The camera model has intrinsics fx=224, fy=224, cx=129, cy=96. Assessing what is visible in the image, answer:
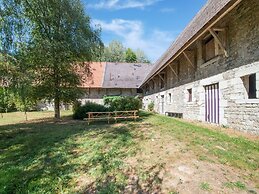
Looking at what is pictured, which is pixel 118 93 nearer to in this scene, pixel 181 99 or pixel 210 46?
pixel 181 99

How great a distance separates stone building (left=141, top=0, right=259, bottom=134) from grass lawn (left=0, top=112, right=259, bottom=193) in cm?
146

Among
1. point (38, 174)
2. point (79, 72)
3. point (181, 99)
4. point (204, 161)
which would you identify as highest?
point (79, 72)

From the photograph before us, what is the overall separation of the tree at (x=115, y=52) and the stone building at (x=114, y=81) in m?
17.3

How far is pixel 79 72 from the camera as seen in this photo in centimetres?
1551

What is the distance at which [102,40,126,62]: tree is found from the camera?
A: 173 feet

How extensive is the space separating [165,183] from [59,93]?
11.8 metres

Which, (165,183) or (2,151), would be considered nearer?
(165,183)

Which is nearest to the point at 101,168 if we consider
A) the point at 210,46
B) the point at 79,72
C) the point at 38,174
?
the point at 38,174

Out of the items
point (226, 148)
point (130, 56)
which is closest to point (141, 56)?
point (130, 56)

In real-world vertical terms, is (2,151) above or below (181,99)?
below

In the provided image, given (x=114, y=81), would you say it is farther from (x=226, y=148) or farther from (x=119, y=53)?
(x=226, y=148)

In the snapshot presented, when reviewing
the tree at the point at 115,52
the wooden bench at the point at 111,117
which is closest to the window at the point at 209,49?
the wooden bench at the point at 111,117

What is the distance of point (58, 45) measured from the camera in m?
12.8

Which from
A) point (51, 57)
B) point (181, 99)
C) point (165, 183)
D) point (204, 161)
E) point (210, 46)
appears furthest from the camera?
point (181, 99)
